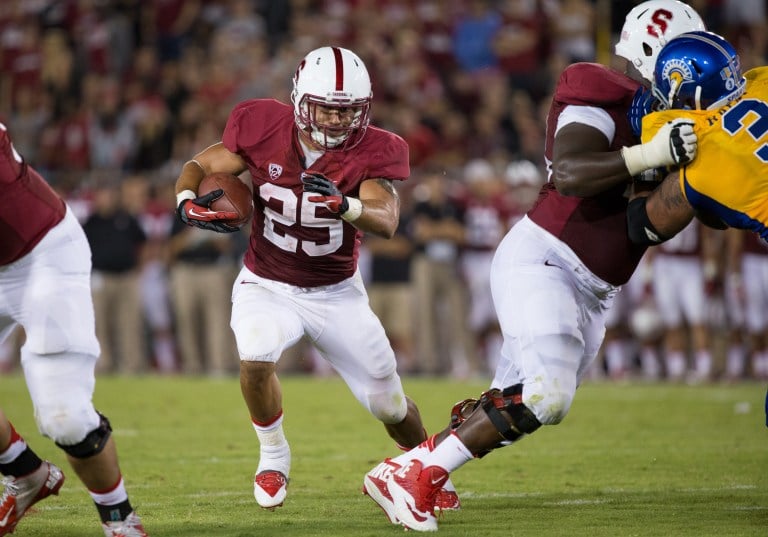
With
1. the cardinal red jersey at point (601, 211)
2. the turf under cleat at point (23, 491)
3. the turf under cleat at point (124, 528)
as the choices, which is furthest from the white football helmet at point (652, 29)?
the turf under cleat at point (23, 491)

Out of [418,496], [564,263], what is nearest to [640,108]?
[564,263]

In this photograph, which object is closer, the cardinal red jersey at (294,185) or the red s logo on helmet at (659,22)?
the red s logo on helmet at (659,22)

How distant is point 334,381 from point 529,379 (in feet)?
23.2

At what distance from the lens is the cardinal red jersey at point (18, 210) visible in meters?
4.09

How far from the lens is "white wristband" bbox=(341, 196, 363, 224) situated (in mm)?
4570

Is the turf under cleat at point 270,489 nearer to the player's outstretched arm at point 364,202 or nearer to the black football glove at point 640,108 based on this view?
the player's outstretched arm at point 364,202

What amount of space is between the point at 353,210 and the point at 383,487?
1056 millimetres

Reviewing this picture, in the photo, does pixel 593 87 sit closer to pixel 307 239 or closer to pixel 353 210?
pixel 353 210

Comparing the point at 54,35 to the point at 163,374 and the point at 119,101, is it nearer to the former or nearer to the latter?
the point at 119,101

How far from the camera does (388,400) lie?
5.08 m

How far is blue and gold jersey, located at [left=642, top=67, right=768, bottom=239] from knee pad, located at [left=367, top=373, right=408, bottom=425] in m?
1.51

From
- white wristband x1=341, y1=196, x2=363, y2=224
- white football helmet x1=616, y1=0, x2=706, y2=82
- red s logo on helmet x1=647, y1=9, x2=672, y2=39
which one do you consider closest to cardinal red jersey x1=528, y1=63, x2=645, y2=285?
white football helmet x1=616, y1=0, x2=706, y2=82

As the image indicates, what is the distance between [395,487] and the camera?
4.52 metres

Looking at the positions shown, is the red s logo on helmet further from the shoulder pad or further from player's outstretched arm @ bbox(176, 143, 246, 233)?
player's outstretched arm @ bbox(176, 143, 246, 233)
